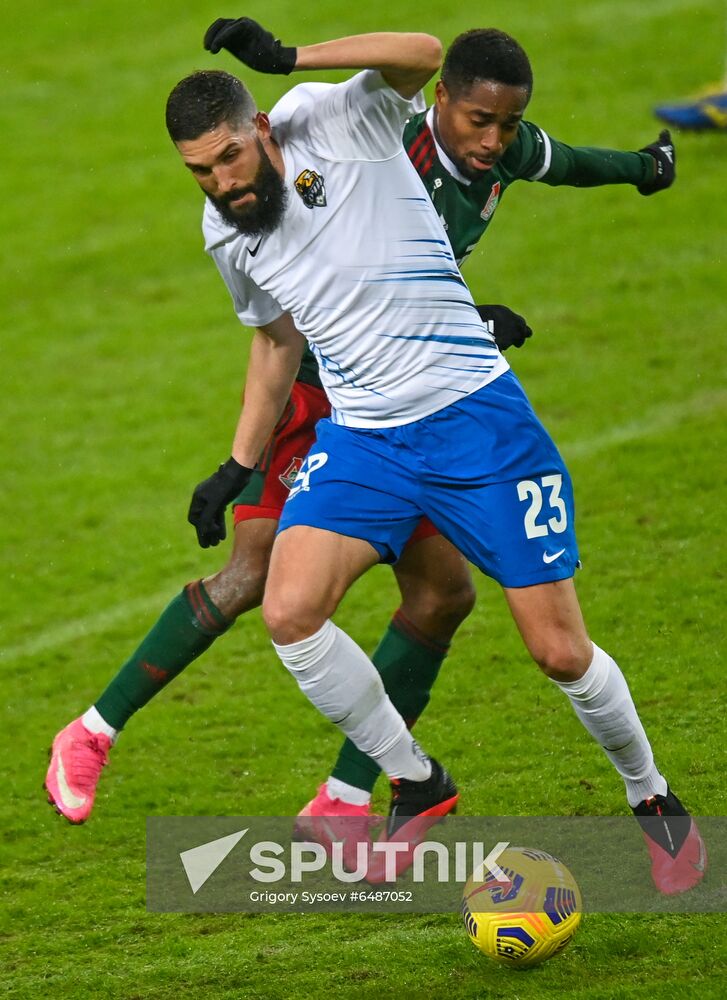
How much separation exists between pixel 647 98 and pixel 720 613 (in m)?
8.38

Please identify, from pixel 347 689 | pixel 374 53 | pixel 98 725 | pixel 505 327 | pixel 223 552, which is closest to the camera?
pixel 374 53

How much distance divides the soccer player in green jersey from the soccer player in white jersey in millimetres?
342

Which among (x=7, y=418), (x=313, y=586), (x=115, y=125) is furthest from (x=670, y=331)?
(x=115, y=125)

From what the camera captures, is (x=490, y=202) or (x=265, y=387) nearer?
(x=265, y=387)

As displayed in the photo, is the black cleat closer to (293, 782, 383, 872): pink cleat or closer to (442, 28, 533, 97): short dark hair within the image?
(293, 782, 383, 872): pink cleat

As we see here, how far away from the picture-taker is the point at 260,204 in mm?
4227

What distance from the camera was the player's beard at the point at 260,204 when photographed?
4.19 m

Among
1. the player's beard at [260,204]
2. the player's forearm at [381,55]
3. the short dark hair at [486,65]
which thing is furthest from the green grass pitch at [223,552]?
the player's forearm at [381,55]

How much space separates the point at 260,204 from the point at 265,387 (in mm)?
750

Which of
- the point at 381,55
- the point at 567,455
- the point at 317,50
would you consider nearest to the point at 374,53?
the point at 381,55

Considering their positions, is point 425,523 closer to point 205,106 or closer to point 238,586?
point 238,586

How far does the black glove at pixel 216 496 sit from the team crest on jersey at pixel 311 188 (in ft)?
3.25

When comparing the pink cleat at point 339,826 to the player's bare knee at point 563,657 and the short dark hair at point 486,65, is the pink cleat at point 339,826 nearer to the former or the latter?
the player's bare knee at point 563,657

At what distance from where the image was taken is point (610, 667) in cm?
438
